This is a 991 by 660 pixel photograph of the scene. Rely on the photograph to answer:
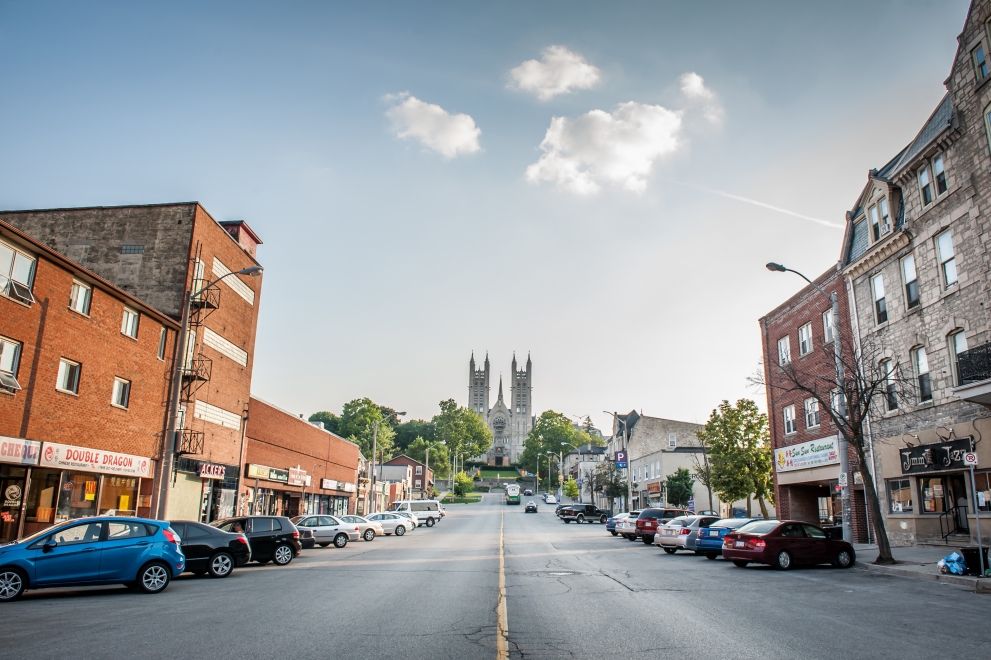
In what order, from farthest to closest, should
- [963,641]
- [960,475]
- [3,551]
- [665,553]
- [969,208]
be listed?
[665,553], [960,475], [969,208], [3,551], [963,641]

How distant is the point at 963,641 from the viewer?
8.45m

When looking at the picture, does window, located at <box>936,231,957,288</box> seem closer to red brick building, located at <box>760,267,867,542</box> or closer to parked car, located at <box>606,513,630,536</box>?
red brick building, located at <box>760,267,867,542</box>

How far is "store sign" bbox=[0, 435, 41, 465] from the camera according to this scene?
19.0 m

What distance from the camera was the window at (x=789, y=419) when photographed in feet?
110

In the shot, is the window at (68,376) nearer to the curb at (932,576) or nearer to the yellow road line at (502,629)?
the yellow road line at (502,629)

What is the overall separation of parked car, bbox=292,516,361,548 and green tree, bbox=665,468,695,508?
34.1 m

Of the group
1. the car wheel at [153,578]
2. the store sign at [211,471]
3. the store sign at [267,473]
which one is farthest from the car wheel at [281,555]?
the store sign at [267,473]

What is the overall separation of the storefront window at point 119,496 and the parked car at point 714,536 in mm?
19799

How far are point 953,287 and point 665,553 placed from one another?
12842 millimetres

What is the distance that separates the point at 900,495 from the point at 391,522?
2713 centimetres

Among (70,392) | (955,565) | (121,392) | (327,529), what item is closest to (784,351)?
(955,565)

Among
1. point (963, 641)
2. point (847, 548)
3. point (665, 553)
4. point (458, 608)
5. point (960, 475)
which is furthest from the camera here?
point (665, 553)

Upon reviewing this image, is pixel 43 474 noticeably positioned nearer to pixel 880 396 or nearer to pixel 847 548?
pixel 847 548

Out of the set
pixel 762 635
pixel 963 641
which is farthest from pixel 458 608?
pixel 963 641
